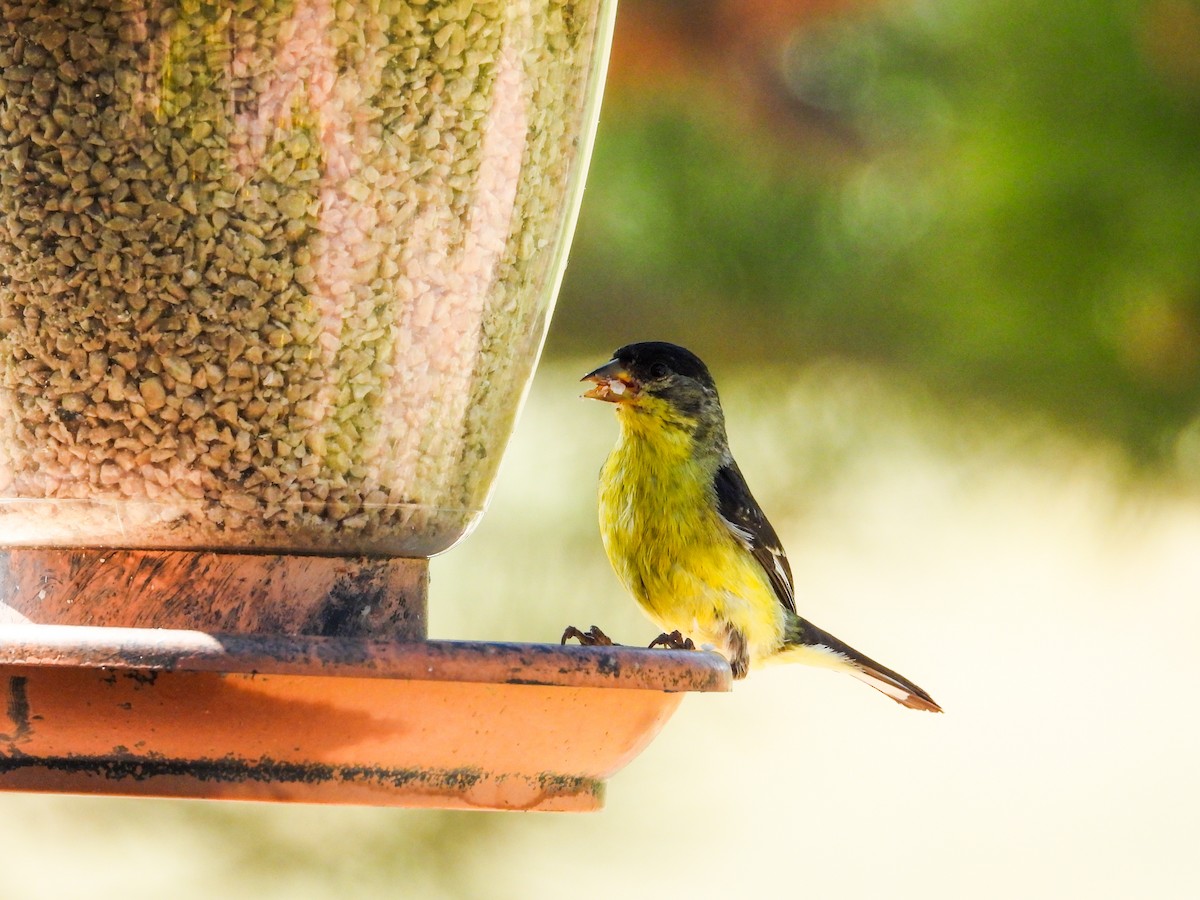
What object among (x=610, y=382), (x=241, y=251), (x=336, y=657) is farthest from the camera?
(x=610, y=382)

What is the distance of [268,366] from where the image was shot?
59.2 inches

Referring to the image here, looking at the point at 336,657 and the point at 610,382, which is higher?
the point at 610,382

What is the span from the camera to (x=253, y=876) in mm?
3016

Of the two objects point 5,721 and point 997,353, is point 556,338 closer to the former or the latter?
point 997,353

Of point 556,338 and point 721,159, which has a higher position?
point 721,159

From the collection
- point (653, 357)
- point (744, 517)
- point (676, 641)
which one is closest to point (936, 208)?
point (653, 357)

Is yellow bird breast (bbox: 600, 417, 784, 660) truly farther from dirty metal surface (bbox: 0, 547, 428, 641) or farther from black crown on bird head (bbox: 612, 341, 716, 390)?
dirty metal surface (bbox: 0, 547, 428, 641)

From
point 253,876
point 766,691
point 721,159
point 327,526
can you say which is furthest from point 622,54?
point 766,691

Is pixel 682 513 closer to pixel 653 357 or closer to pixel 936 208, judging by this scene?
pixel 653 357

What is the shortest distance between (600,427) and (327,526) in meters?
1.90

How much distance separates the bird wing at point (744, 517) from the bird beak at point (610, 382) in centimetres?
36

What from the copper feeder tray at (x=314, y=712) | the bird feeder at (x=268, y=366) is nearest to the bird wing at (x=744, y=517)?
the bird feeder at (x=268, y=366)

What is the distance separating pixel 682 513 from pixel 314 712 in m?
1.79

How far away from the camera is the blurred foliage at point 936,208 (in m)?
2.67
